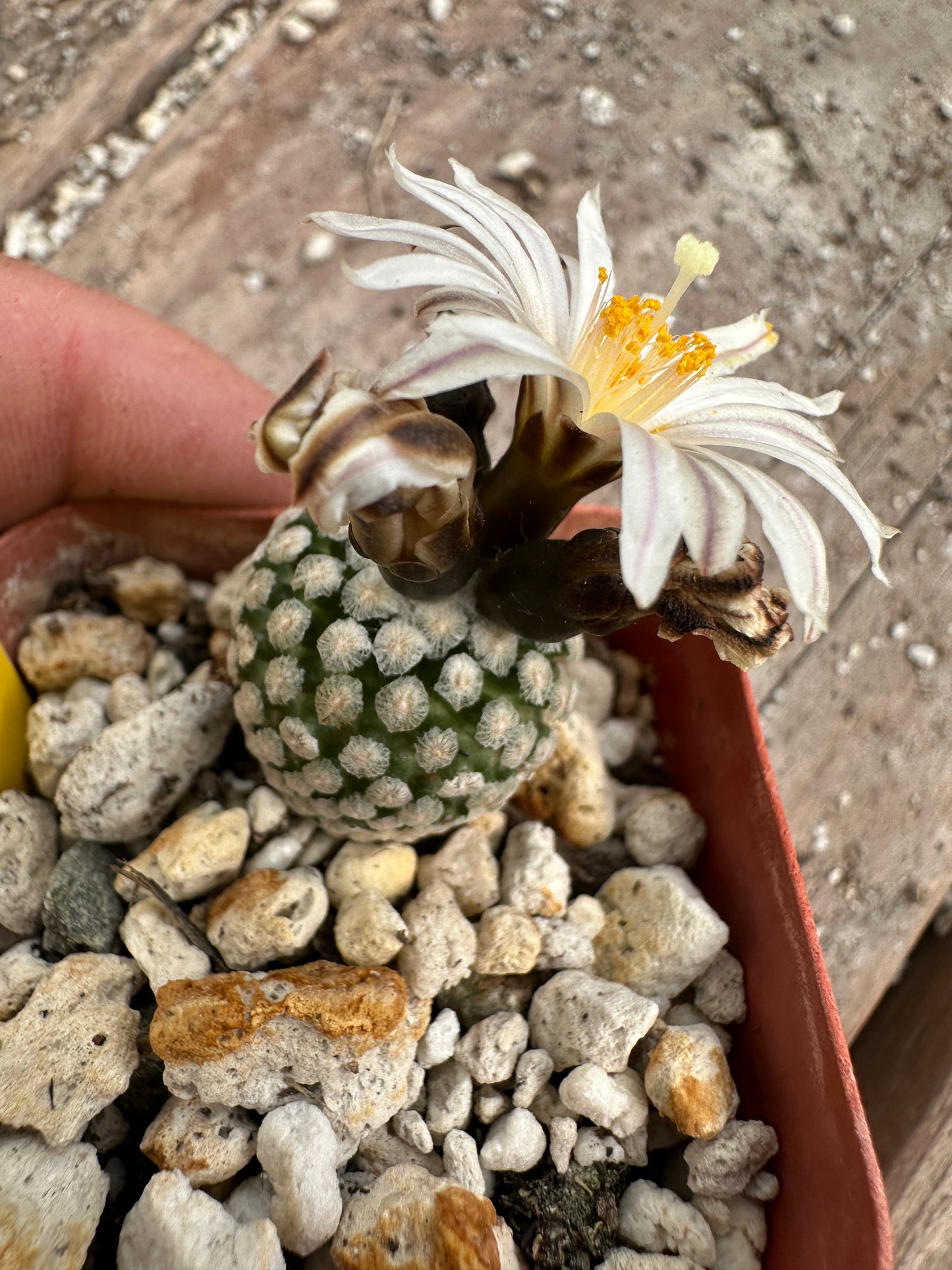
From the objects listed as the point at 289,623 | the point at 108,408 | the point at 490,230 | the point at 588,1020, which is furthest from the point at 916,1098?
the point at 108,408

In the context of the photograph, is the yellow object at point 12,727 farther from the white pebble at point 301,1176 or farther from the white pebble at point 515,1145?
the white pebble at point 515,1145

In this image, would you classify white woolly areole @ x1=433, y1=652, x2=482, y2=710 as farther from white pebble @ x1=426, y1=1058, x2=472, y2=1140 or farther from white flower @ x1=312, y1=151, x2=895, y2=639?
white pebble @ x1=426, y1=1058, x2=472, y2=1140

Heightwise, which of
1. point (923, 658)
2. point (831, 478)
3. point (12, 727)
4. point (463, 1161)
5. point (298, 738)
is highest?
point (831, 478)

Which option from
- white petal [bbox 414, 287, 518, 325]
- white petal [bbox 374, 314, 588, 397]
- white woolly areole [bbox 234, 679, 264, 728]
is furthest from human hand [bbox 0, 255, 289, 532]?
white petal [bbox 374, 314, 588, 397]

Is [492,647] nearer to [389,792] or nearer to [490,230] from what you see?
[389,792]

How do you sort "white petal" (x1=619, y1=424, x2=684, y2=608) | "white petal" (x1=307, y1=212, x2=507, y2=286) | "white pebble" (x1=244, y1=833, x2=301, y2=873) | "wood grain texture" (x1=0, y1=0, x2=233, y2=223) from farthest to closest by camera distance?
"wood grain texture" (x1=0, y1=0, x2=233, y2=223)
"white pebble" (x1=244, y1=833, x2=301, y2=873)
"white petal" (x1=307, y1=212, x2=507, y2=286)
"white petal" (x1=619, y1=424, x2=684, y2=608)

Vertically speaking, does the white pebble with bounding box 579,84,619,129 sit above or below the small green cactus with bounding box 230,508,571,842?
above
